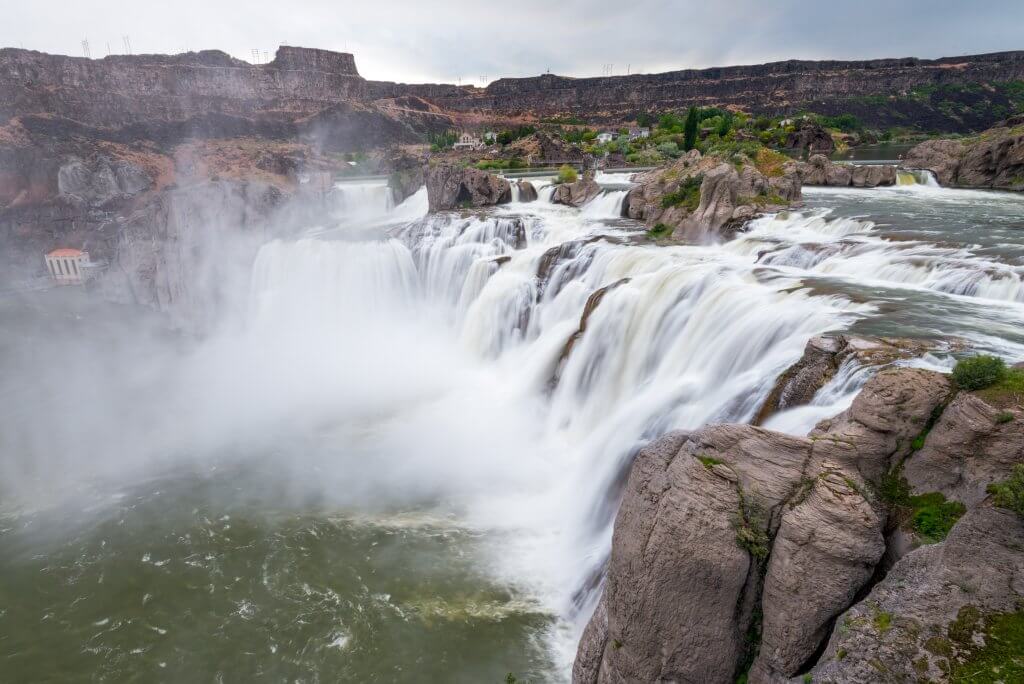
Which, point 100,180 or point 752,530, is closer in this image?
point 752,530

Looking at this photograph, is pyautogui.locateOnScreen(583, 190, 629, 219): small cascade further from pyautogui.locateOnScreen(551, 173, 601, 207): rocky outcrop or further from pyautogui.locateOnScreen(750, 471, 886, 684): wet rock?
pyautogui.locateOnScreen(750, 471, 886, 684): wet rock

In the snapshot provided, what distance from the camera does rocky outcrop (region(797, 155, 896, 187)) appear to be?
1406 inches

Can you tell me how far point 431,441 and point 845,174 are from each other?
35912mm

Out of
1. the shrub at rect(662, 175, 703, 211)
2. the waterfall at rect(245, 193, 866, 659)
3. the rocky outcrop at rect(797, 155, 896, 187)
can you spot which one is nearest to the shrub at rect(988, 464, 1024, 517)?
the waterfall at rect(245, 193, 866, 659)

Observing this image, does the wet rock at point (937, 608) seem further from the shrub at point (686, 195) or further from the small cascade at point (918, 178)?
the small cascade at point (918, 178)

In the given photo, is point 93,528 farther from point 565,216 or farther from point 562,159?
point 562,159

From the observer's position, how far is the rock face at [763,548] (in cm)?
543

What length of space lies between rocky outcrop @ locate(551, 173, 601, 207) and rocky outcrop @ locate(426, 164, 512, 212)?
12.4ft

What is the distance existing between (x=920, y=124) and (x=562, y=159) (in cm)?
10346

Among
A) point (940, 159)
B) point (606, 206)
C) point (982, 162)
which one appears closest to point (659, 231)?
point (606, 206)

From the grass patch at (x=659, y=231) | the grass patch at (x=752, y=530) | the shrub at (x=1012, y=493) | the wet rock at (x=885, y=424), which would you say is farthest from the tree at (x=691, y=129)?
the shrub at (x=1012, y=493)

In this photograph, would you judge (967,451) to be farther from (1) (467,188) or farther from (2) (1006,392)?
(1) (467,188)

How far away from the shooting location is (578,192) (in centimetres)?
3541

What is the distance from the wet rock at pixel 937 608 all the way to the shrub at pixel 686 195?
22.7m
